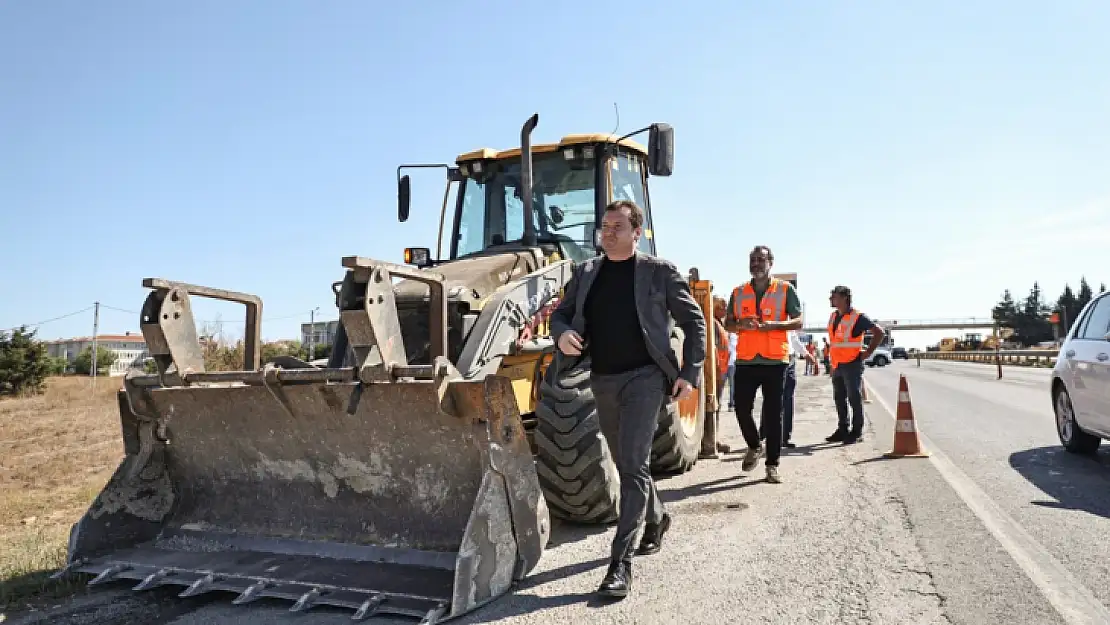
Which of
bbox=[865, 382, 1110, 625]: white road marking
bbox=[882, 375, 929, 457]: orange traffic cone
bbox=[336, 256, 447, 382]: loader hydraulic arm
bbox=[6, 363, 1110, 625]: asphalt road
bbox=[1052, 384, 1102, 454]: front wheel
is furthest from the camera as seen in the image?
bbox=[882, 375, 929, 457]: orange traffic cone

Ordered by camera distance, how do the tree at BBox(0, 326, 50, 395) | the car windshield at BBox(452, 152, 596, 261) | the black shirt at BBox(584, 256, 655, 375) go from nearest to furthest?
the black shirt at BBox(584, 256, 655, 375) < the car windshield at BBox(452, 152, 596, 261) < the tree at BBox(0, 326, 50, 395)

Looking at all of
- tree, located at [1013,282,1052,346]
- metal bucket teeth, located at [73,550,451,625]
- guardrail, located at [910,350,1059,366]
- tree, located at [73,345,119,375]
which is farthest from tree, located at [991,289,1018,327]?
metal bucket teeth, located at [73,550,451,625]

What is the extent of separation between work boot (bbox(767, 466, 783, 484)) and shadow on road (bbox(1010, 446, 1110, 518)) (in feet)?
5.86

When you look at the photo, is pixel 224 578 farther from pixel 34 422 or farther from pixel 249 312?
pixel 34 422

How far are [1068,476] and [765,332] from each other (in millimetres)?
2794

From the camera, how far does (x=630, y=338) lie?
13.3 ft

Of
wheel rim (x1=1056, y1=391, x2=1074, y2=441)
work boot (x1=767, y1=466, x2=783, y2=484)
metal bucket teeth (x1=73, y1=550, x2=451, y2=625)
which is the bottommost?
metal bucket teeth (x1=73, y1=550, x2=451, y2=625)

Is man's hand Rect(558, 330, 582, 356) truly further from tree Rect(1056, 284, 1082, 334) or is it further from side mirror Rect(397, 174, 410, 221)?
tree Rect(1056, 284, 1082, 334)

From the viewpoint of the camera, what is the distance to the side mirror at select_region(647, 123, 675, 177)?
18.9ft

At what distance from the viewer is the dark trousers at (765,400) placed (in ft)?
20.6

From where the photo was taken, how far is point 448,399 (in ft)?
12.8

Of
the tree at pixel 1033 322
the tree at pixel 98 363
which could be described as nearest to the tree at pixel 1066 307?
the tree at pixel 1033 322

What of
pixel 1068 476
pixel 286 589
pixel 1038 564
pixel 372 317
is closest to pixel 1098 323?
pixel 1068 476

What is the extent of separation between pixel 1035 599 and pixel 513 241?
4390 millimetres
